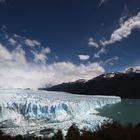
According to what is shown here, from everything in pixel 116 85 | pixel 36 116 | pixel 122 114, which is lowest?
pixel 36 116

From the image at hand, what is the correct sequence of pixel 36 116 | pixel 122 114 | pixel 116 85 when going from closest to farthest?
pixel 36 116 < pixel 122 114 < pixel 116 85

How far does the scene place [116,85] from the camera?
78250 millimetres

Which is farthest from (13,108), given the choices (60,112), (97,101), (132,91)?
(132,91)

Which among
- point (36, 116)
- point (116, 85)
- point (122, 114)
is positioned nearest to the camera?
point (36, 116)

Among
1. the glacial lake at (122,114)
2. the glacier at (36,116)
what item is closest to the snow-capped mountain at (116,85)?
the glacial lake at (122,114)

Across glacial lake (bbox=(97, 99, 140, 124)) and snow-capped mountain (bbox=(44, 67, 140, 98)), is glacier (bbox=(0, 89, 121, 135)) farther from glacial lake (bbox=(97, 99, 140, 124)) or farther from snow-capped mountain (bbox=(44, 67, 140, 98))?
snow-capped mountain (bbox=(44, 67, 140, 98))

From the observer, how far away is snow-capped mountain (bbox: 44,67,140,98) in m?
71.9

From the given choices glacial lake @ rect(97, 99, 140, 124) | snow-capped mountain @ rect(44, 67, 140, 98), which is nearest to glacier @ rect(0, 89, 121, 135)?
glacial lake @ rect(97, 99, 140, 124)

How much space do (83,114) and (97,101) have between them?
6.86m

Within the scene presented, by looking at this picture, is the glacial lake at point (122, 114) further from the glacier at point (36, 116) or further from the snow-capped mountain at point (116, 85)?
the snow-capped mountain at point (116, 85)

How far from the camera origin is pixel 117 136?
14.9m

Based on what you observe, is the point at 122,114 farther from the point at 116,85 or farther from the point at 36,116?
the point at 116,85

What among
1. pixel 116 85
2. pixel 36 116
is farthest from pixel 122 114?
pixel 116 85

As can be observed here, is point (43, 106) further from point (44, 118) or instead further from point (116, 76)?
point (116, 76)
